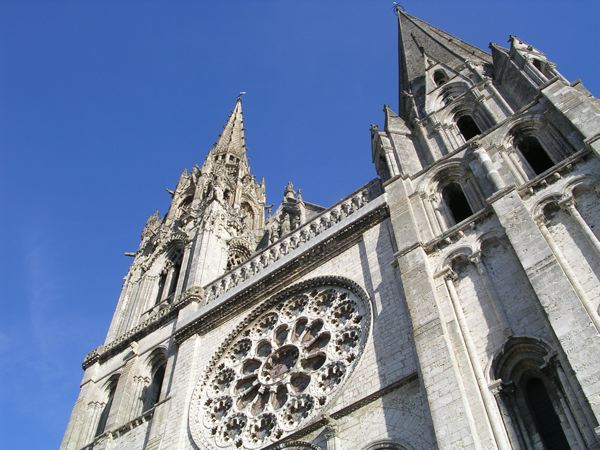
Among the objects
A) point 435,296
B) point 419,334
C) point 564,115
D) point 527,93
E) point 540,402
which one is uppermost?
point 527,93

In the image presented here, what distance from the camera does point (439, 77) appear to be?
19.5 meters

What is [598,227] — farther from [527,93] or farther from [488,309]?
[527,93]

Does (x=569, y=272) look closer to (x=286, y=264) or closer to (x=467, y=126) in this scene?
(x=286, y=264)

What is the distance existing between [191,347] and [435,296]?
20.4 feet

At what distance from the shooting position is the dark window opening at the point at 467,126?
1616cm

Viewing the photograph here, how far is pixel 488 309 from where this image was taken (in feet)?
32.8

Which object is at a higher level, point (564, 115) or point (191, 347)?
point (564, 115)

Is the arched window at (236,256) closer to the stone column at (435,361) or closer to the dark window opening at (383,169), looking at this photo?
the dark window opening at (383,169)

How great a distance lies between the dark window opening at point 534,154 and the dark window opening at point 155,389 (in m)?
9.81

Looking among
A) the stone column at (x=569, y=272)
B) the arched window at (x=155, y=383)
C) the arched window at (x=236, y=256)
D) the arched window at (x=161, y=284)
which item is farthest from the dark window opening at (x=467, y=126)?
the arched window at (x=161, y=284)

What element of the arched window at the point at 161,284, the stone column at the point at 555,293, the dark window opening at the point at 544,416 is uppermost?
the arched window at the point at 161,284

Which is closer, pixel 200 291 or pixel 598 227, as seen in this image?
pixel 598 227

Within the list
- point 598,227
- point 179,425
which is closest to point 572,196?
point 598,227

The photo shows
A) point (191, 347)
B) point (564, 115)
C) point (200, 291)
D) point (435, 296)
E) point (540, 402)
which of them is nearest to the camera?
point (540, 402)
